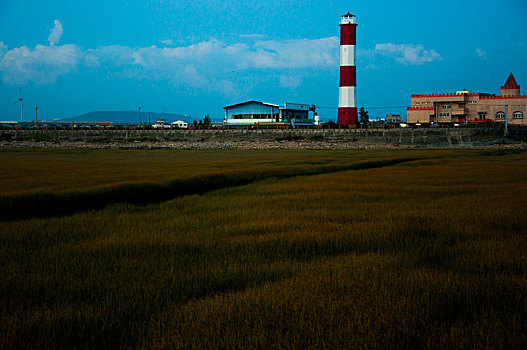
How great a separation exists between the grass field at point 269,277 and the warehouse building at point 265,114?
57.5m

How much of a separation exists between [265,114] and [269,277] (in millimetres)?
64196

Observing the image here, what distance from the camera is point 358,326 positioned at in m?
3.01

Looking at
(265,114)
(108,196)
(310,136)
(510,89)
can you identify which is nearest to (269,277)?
(108,196)

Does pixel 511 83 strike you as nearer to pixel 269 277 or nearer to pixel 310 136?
pixel 310 136

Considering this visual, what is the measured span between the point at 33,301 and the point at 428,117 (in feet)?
216

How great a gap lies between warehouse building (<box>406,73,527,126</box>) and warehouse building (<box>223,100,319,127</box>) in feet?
51.9

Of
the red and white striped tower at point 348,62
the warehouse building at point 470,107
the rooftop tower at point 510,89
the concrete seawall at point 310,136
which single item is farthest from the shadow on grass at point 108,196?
the rooftop tower at point 510,89

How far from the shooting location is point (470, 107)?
61.7 meters

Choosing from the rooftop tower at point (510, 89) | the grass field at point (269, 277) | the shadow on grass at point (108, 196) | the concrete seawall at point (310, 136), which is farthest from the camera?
the rooftop tower at point (510, 89)

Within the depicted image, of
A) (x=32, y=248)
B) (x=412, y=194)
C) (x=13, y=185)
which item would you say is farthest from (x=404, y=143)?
(x=32, y=248)

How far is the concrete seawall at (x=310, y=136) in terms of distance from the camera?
4450cm

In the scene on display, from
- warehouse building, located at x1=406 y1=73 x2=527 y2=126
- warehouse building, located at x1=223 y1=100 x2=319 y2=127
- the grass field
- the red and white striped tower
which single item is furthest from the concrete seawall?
the grass field

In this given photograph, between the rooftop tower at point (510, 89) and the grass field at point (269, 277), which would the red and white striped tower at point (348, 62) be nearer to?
the rooftop tower at point (510, 89)

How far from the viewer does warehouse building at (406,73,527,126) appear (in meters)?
58.0
